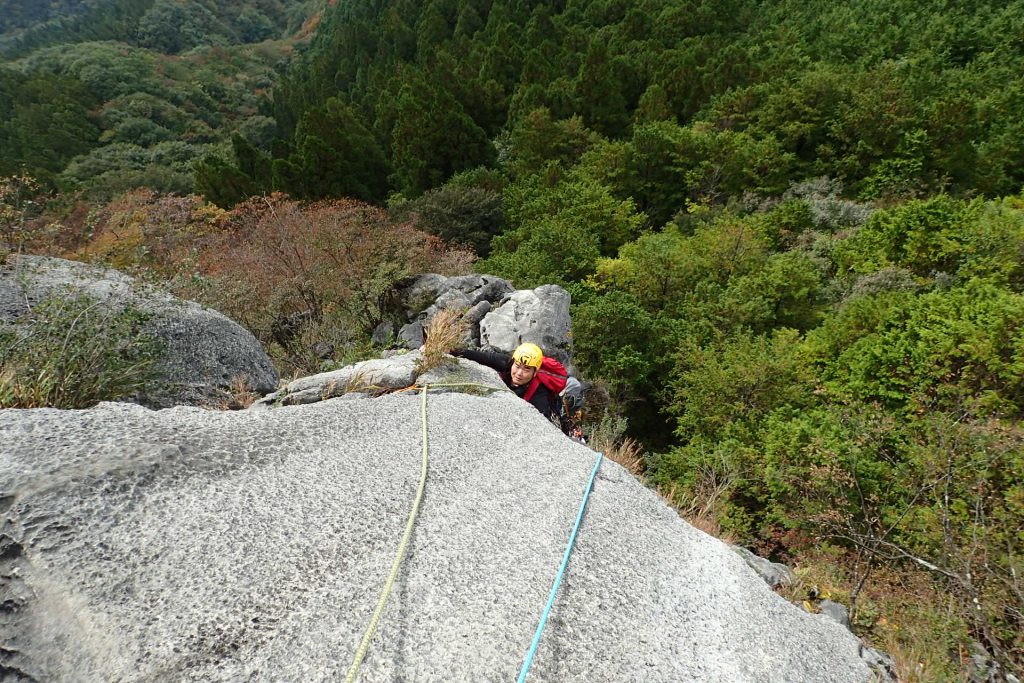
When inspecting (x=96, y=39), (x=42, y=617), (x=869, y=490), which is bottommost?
(x=96, y=39)

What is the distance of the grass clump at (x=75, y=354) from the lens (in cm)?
372

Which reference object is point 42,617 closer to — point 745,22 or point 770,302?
point 770,302

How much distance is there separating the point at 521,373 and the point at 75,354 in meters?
4.24

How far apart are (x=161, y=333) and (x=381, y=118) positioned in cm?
3072

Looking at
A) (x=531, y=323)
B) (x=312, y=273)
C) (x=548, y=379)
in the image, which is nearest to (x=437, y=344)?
(x=548, y=379)

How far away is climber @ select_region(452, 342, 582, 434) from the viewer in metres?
5.32

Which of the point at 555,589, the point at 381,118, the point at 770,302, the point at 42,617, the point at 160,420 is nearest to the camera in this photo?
the point at 42,617

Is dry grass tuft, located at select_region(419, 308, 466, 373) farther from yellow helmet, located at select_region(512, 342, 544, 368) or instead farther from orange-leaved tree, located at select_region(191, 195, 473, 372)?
orange-leaved tree, located at select_region(191, 195, 473, 372)

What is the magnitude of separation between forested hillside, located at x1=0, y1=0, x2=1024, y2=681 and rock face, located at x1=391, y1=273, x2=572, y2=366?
1.06 m

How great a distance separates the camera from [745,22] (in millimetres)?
41812

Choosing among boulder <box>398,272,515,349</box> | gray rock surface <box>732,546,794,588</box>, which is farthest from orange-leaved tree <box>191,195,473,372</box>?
gray rock surface <box>732,546,794,588</box>

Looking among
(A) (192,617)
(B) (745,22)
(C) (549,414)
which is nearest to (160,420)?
(A) (192,617)

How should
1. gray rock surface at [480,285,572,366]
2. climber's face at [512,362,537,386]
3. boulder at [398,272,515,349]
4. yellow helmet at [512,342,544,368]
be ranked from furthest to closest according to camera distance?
1. boulder at [398,272,515,349]
2. gray rock surface at [480,285,572,366]
3. climber's face at [512,362,537,386]
4. yellow helmet at [512,342,544,368]

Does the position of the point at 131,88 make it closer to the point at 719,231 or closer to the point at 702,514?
the point at 719,231
